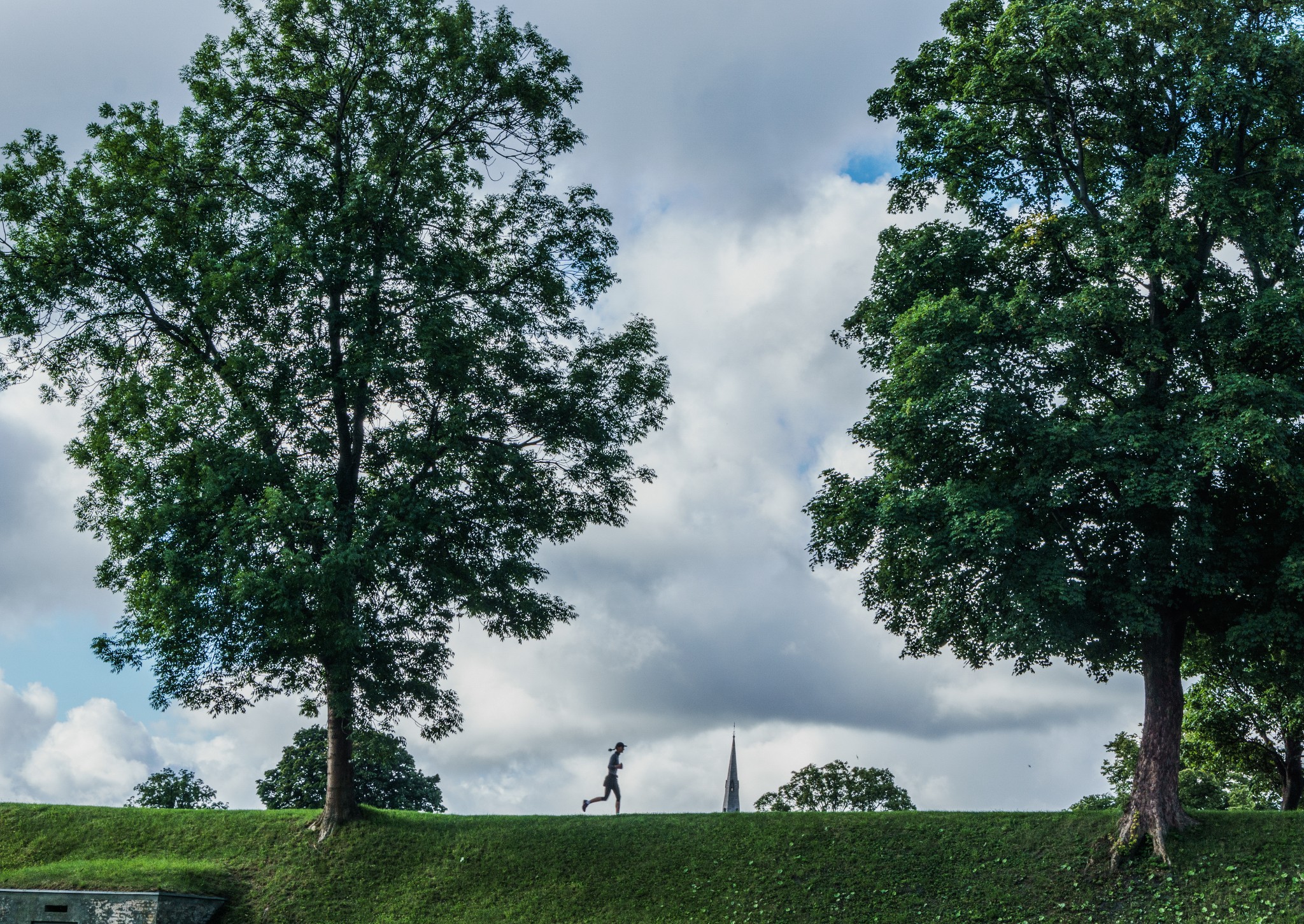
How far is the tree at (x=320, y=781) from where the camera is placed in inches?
1563

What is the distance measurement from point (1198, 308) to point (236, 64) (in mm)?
21048

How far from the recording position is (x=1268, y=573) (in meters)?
19.3

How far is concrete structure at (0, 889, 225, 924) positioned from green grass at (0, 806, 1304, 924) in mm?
335

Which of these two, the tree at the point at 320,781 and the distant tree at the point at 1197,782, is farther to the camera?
the tree at the point at 320,781

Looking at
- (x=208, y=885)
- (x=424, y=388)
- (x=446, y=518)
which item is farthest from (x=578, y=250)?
(x=208, y=885)

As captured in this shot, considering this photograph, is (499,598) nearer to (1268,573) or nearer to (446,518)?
(446,518)

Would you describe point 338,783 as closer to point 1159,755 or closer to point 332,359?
point 332,359

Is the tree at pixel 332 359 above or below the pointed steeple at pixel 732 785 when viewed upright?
above

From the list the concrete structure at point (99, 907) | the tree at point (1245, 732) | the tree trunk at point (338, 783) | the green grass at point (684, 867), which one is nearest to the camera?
the green grass at point (684, 867)

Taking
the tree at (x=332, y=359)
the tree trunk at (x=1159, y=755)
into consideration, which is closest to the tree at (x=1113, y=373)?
the tree trunk at (x=1159, y=755)

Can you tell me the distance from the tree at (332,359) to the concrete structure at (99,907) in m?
3.34

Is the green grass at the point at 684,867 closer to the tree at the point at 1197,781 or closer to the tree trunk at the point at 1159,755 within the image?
the tree trunk at the point at 1159,755

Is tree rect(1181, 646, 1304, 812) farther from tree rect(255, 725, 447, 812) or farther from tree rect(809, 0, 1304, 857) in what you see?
tree rect(255, 725, 447, 812)

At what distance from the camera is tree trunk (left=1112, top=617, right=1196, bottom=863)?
1888 cm
